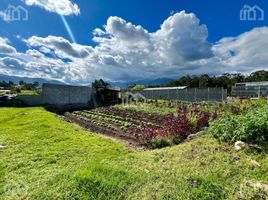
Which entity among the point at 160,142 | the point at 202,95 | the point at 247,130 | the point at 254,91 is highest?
the point at 254,91

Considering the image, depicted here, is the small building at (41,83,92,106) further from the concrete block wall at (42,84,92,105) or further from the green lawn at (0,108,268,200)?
the green lawn at (0,108,268,200)

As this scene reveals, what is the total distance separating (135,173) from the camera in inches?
135

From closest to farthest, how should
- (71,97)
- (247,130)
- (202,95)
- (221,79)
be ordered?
(247,130)
(71,97)
(202,95)
(221,79)

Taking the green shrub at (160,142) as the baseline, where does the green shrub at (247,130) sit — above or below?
above

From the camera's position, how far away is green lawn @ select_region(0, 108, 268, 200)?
2896 mm

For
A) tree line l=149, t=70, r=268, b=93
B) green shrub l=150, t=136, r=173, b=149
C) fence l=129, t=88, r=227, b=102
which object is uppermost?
tree line l=149, t=70, r=268, b=93

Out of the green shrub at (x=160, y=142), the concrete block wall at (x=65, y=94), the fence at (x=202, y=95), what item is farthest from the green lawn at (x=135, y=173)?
the fence at (x=202, y=95)

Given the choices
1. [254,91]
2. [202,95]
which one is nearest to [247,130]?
[202,95]

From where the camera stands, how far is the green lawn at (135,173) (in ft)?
9.50

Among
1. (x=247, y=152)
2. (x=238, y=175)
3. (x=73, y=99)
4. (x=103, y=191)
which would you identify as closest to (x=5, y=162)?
(x=103, y=191)

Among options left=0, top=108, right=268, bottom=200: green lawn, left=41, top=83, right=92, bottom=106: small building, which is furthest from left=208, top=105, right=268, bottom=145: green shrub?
left=41, top=83, right=92, bottom=106: small building

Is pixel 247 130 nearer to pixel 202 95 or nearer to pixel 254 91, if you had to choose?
pixel 202 95

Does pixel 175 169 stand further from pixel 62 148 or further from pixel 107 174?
pixel 62 148

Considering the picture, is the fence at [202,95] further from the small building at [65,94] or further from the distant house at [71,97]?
the small building at [65,94]
